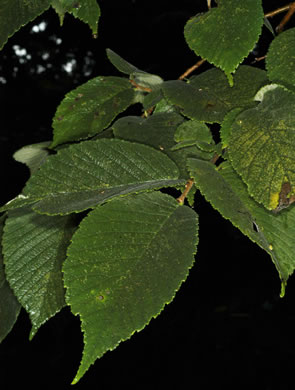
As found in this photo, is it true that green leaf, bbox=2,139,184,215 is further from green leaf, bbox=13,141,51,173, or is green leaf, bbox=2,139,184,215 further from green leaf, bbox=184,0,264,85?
green leaf, bbox=13,141,51,173

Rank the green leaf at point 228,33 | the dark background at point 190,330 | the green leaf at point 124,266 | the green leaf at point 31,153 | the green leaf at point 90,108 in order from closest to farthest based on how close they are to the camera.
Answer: the green leaf at point 124,266 < the green leaf at point 228,33 < the green leaf at point 90,108 < the green leaf at point 31,153 < the dark background at point 190,330

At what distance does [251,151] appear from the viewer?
0.45 metres

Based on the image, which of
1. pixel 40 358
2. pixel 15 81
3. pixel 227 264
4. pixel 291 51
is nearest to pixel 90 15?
pixel 291 51

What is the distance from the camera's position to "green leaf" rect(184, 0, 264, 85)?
511 millimetres

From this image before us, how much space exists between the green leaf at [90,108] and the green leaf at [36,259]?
13 centimetres

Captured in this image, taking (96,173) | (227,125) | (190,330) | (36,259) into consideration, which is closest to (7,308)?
(36,259)

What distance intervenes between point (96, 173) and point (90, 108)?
0.61ft

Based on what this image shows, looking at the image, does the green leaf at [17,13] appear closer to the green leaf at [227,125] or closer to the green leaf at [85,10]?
the green leaf at [85,10]

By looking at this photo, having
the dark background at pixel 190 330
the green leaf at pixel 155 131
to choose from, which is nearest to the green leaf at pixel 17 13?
the green leaf at pixel 155 131

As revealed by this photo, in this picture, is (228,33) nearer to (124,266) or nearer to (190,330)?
(124,266)

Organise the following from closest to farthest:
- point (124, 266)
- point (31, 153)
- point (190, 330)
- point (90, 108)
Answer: point (124, 266) < point (90, 108) < point (31, 153) < point (190, 330)

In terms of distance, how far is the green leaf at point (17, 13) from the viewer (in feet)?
1.83

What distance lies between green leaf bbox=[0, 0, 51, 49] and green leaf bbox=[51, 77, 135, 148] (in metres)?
0.13

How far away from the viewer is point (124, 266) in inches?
16.6
